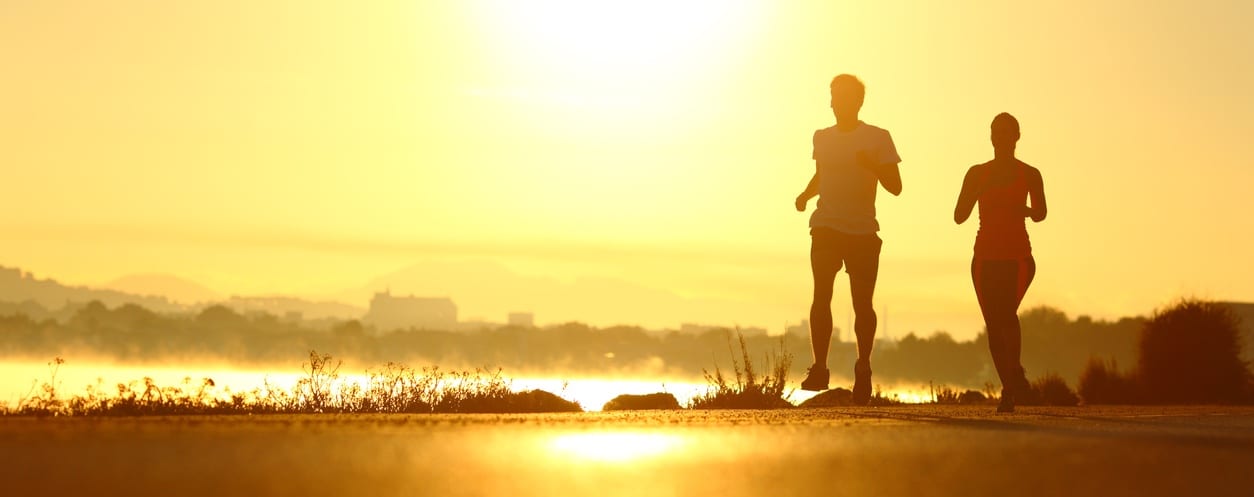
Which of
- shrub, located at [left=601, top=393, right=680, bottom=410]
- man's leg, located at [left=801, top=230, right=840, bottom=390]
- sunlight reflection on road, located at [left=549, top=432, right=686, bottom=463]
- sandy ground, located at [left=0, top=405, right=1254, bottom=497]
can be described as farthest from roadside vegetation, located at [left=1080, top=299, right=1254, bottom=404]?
sunlight reflection on road, located at [left=549, top=432, right=686, bottom=463]

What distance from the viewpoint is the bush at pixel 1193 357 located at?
2238cm

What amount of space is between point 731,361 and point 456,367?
9.47 ft

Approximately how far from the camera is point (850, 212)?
11.4 meters

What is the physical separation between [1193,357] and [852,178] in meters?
13.2

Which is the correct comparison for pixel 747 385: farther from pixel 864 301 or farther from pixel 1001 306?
pixel 1001 306

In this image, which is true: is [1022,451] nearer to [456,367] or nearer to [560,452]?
[560,452]

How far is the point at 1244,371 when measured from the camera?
2247cm

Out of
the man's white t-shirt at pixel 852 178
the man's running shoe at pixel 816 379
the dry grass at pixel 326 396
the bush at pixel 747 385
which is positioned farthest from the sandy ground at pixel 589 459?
the bush at pixel 747 385

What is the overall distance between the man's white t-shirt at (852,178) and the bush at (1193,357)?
41.6 feet

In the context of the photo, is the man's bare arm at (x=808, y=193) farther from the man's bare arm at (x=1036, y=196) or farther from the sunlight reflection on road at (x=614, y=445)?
the sunlight reflection on road at (x=614, y=445)

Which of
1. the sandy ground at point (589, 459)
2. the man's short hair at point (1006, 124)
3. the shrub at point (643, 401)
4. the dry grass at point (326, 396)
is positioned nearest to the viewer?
the sandy ground at point (589, 459)

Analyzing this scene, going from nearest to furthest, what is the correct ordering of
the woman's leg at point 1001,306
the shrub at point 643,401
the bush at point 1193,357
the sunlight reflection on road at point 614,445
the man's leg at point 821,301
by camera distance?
1. the sunlight reflection on road at point 614,445
2. the woman's leg at point 1001,306
3. the man's leg at point 821,301
4. the shrub at point 643,401
5. the bush at point 1193,357

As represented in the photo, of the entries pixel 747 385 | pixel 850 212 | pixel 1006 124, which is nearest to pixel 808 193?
pixel 850 212

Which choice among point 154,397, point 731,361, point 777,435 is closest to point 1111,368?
point 731,361
